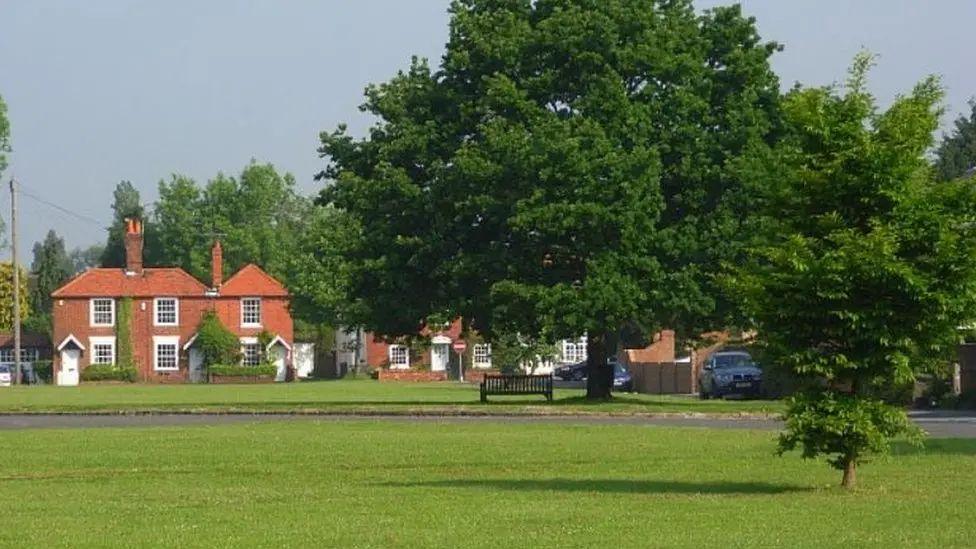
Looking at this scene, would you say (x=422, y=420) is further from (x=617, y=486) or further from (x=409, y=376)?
(x=409, y=376)

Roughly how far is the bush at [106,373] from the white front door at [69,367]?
1.41 metres

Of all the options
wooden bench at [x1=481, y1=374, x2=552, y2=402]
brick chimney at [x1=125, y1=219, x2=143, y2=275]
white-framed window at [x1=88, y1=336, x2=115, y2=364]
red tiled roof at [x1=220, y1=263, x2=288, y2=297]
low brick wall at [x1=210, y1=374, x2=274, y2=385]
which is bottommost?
low brick wall at [x1=210, y1=374, x2=274, y2=385]

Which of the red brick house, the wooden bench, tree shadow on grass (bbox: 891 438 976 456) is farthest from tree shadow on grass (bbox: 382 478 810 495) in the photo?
the red brick house

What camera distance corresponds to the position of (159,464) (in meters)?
26.1

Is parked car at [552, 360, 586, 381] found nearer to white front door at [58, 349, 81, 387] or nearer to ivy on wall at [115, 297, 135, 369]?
ivy on wall at [115, 297, 135, 369]

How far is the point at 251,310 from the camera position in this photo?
10694 cm

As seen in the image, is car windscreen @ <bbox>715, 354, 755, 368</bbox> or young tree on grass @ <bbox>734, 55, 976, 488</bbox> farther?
car windscreen @ <bbox>715, 354, 755, 368</bbox>

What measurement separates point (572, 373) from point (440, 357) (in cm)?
1480

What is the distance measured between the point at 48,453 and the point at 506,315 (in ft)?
66.4

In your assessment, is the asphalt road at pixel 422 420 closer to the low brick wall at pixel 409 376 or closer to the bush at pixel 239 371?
the bush at pixel 239 371

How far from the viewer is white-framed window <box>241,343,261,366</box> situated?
346 feet

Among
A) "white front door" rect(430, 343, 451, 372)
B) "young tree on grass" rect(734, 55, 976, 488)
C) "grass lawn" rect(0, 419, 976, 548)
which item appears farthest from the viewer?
"white front door" rect(430, 343, 451, 372)

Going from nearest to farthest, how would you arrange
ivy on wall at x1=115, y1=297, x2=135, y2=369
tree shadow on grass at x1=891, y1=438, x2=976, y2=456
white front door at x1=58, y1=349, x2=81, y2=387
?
tree shadow on grass at x1=891, y1=438, x2=976, y2=456, white front door at x1=58, y1=349, x2=81, y2=387, ivy on wall at x1=115, y1=297, x2=135, y2=369

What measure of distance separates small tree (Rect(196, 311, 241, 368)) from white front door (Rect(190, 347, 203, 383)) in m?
0.37
